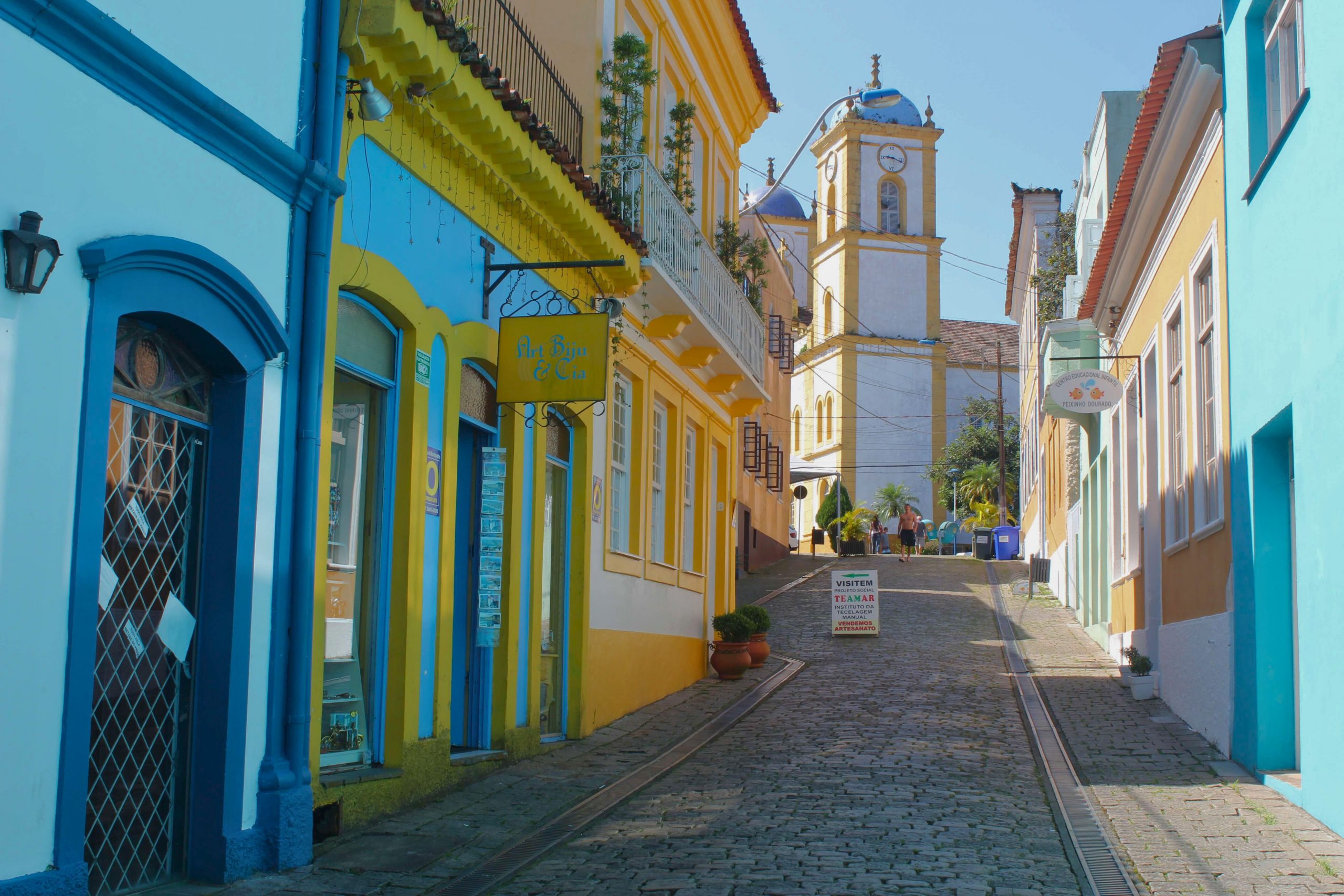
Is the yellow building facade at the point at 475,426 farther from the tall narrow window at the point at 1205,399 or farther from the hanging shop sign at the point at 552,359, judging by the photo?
the tall narrow window at the point at 1205,399

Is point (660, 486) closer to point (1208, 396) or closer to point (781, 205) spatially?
point (1208, 396)

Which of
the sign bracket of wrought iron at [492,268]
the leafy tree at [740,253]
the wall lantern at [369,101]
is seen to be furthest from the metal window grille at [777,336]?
the wall lantern at [369,101]

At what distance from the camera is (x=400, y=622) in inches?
352

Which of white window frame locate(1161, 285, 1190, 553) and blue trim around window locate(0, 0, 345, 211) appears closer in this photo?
blue trim around window locate(0, 0, 345, 211)

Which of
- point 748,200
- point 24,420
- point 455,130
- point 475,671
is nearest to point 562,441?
point 475,671

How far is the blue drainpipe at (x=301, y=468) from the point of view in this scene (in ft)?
24.0

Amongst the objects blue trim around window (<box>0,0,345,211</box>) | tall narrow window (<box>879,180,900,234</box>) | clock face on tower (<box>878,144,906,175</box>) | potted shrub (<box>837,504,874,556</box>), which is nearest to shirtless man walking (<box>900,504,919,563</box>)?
potted shrub (<box>837,504,874,556</box>)

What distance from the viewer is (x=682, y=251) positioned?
14.9 m

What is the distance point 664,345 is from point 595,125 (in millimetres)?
2920

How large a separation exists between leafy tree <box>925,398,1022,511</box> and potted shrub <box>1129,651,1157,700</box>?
142 feet

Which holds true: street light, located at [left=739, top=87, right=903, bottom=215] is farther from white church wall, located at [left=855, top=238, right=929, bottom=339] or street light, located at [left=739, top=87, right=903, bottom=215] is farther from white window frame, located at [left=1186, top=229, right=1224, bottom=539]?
white church wall, located at [left=855, top=238, right=929, bottom=339]

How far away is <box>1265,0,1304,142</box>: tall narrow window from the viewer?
30.8 ft

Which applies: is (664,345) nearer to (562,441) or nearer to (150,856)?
(562,441)

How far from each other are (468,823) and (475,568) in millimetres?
2432
